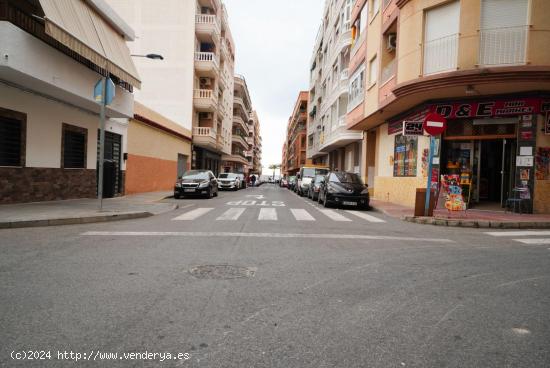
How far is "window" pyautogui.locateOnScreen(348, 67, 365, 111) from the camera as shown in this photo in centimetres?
2247

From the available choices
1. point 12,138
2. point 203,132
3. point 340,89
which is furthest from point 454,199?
point 203,132

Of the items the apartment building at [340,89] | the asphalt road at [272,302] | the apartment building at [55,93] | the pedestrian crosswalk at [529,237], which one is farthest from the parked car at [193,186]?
the pedestrian crosswalk at [529,237]

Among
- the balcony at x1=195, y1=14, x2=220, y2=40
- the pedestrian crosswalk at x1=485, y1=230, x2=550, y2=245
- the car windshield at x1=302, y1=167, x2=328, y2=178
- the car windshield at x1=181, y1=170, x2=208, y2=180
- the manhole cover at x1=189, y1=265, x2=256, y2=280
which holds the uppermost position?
the balcony at x1=195, y1=14, x2=220, y2=40

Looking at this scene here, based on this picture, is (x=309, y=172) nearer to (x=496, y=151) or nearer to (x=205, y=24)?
(x=496, y=151)

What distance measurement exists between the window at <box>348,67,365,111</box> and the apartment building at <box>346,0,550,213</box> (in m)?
4.60

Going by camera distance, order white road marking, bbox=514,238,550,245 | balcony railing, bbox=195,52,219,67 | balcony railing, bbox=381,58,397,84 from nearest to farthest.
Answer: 1. white road marking, bbox=514,238,550,245
2. balcony railing, bbox=381,58,397,84
3. balcony railing, bbox=195,52,219,67

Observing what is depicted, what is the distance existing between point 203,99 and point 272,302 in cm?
3089

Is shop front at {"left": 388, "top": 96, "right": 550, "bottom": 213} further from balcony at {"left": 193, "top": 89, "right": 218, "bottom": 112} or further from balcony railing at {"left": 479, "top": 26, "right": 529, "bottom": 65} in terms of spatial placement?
balcony at {"left": 193, "top": 89, "right": 218, "bottom": 112}

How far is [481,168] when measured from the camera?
50.4 feet

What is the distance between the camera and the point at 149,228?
859 cm

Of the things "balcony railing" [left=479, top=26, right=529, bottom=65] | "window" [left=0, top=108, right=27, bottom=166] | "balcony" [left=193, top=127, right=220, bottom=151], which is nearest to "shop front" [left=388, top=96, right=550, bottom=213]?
"balcony railing" [left=479, top=26, right=529, bottom=65]

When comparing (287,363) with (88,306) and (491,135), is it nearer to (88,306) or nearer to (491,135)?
(88,306)

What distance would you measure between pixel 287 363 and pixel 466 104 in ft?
46.8

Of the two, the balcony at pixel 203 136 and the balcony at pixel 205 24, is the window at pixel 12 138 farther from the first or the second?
the balcony at pixel 205 24
